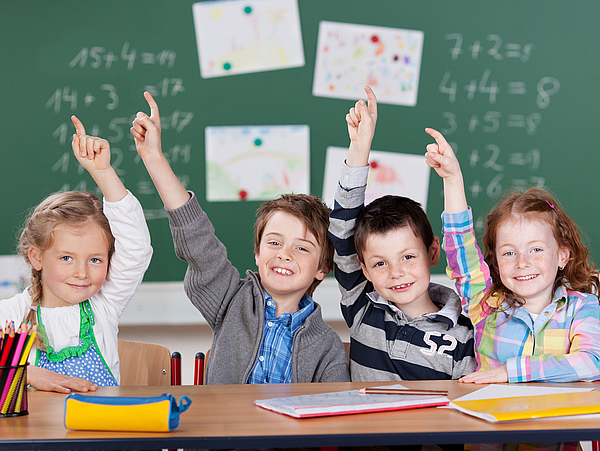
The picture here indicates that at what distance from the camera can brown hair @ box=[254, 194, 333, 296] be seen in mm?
1761

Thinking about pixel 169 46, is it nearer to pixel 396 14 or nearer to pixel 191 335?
pixel 396 14

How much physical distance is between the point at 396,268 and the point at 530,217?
0.42 meters

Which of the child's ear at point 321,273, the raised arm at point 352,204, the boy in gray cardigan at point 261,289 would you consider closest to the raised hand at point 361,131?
the raised arm at point 352,204

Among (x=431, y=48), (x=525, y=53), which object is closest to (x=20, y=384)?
(x=431, y=48)

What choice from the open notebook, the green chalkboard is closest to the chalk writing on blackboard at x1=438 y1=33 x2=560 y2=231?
the green chalkboard

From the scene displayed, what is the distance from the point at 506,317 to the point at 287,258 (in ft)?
2.11

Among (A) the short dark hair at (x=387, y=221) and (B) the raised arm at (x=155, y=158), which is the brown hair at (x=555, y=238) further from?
(B) the raised arm at (x=155, y=158)

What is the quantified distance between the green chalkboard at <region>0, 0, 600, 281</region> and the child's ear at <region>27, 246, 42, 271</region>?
86cm

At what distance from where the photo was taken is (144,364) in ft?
5.76

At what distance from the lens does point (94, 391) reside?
120 centimetres

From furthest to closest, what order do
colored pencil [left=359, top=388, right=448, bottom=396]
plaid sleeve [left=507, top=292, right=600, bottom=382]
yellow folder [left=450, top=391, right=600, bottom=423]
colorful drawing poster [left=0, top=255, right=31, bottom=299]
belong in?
1. colorful drawing poster [left=0, top=255, right=31, bottom=299]
2. plaid sleeve [left=507, top=292, right=600, bottom=382]
3. colored pencil [left=359, top=388, right=448, bottom=396]
4. yellow folder [left=450, top=391, right=600, bottom=423]

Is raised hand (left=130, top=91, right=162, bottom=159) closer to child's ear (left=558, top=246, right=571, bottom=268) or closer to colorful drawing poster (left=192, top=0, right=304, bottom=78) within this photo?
colorful drawing poster (left=192, top=0, right=304, bottom=78)

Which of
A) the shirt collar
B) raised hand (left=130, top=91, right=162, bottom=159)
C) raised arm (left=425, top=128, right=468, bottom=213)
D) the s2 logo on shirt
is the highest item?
raised hand (left=130, top=91, right=162, bottom=159)

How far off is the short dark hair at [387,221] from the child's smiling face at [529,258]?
0.22 m
